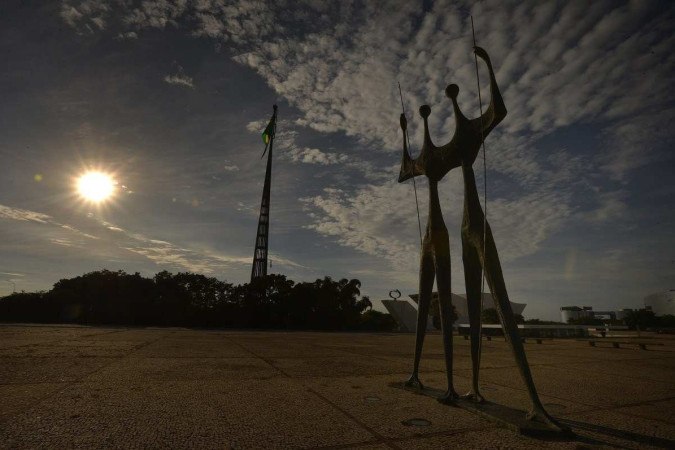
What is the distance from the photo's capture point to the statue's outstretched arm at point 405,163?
495cm

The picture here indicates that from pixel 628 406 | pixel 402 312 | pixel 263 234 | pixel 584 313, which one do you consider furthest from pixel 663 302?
pixel 628 406

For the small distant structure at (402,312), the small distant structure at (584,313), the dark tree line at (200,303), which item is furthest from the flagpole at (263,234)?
the small distant structure at (584,313)

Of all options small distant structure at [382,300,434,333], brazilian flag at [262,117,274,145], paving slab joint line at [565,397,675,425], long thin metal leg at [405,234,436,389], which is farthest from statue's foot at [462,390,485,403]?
small distant structure at [382,300,434,333]

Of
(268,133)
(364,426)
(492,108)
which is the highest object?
(268,133)

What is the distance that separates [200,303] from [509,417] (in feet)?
139

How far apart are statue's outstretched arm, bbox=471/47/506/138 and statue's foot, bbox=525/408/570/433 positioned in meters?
2.60

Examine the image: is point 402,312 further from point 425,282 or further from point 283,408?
point 283,408

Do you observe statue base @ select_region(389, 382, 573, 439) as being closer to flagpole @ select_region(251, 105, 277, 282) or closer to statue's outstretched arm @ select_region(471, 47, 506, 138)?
statue's outstretched arm @ select_region(471, 47, 506, 138)

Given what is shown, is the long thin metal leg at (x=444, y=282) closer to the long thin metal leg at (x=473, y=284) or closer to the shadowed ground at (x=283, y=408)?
the long thin metal leg at (x=473, y=284)

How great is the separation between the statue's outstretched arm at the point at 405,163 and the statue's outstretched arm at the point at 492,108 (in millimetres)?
1363

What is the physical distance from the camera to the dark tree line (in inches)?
1550

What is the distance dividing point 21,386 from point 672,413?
253 inches

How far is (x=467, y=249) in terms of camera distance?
144 inches

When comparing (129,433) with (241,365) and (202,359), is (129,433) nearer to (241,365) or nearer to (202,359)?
(241,365)
